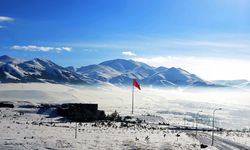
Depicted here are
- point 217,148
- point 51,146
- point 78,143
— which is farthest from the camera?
point 217,148

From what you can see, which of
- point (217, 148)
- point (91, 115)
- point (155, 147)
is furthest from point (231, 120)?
point (155, 147)

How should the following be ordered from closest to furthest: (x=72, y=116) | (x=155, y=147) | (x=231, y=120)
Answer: (x=155, y=147) → (x=72, y=116) → (x=231, y=120)

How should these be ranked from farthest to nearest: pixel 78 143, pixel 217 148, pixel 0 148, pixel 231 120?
pixel 231 120 < pixel 217 148 < pixel 78 143 < pixel 0 148

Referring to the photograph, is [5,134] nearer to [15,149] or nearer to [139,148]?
[15,149]

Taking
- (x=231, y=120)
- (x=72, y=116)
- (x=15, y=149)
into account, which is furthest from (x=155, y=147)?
(x=231, y=120)

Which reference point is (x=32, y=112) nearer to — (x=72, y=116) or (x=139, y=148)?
(x=72, y=116)

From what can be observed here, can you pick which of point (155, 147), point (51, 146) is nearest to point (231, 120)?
point (155, 147)

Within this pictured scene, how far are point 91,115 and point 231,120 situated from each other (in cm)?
10693

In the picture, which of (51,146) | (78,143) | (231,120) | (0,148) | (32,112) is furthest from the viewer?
(231,120)

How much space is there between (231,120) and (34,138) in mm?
150588

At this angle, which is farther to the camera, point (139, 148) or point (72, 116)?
point (72, 116)

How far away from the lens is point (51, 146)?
158ft

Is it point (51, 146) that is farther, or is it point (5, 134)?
point (5, 134)

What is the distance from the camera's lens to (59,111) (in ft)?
342
